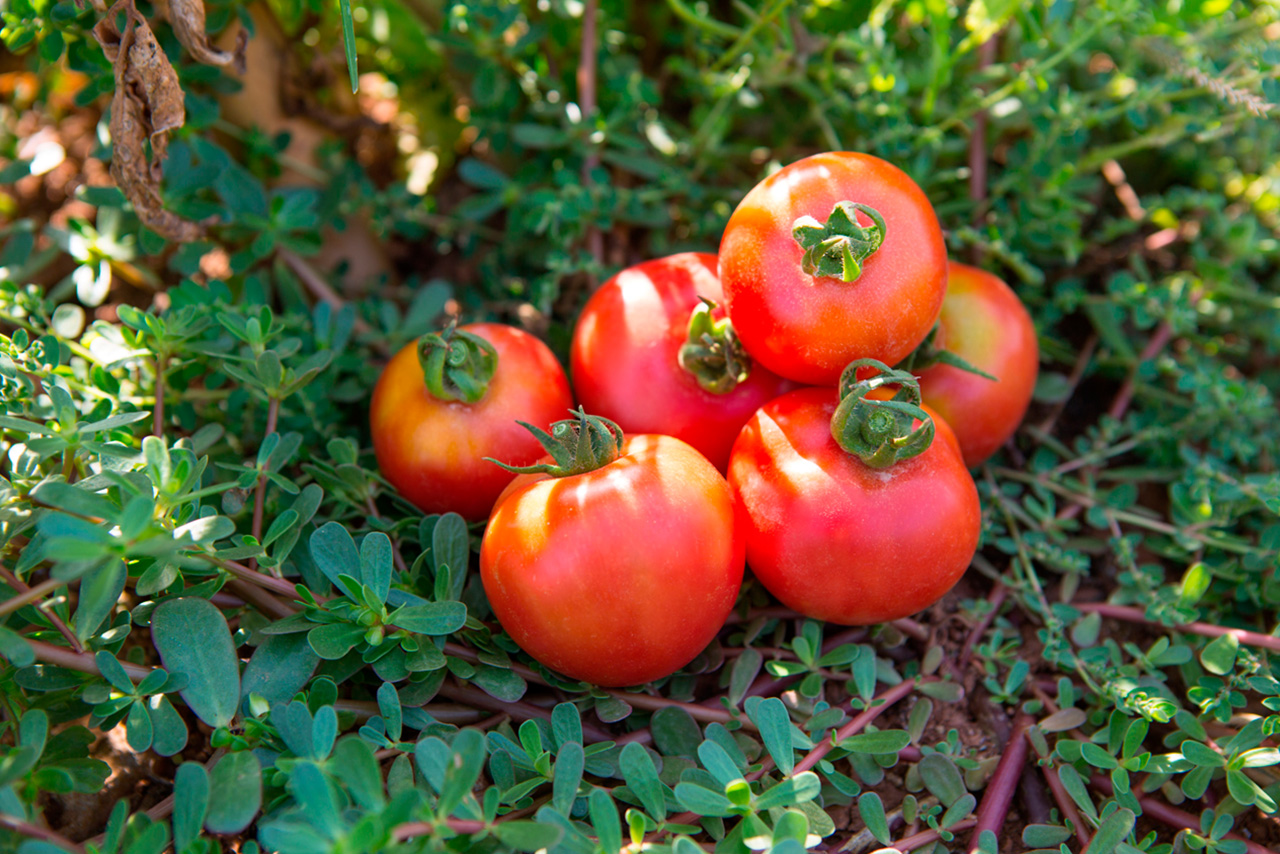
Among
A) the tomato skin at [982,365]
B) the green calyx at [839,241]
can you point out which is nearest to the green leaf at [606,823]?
the green calyx at [839,241]

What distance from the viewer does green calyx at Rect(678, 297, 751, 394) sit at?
46.3 inches

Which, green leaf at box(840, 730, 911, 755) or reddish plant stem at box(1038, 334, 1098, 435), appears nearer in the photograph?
green leaf at box(840, 730, 911, 755)

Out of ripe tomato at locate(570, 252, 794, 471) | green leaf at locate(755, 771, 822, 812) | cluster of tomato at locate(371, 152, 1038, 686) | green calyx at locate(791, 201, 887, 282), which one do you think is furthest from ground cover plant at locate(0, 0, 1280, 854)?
green calyx at locate(791, 201, 887, 282)

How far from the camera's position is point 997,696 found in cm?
118

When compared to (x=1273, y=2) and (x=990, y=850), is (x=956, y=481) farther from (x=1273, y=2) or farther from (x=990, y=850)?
(x=1273, y=2)

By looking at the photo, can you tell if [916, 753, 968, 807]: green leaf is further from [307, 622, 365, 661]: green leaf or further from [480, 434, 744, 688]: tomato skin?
[307, 622, 365, 661]: green leaf

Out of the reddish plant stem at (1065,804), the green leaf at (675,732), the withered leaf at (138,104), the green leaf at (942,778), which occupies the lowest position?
the reddish plant stem at (1065,804)

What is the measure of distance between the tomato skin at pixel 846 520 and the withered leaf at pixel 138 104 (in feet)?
3.31

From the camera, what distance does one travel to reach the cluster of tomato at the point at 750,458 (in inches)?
39.6

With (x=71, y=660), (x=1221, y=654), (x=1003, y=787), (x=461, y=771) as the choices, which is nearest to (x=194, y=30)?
(x=71, y=660)

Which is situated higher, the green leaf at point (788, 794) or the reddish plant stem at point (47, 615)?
the reddish plant stem at point (47, 615)

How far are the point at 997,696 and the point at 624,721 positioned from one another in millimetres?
545

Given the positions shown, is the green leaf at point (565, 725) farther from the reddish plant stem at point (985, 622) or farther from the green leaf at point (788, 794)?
the reddish plant stem at point (985, 622)

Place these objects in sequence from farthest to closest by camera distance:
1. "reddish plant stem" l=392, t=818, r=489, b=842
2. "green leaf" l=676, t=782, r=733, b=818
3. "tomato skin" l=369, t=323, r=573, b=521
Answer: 1. "tomato skin" l=369, t=323, r=573, b=521
2. "green leaf" l=676, t=782, r=733, b=818
3. "reddish plant stem" l=392, t=818, r=489, b=842
